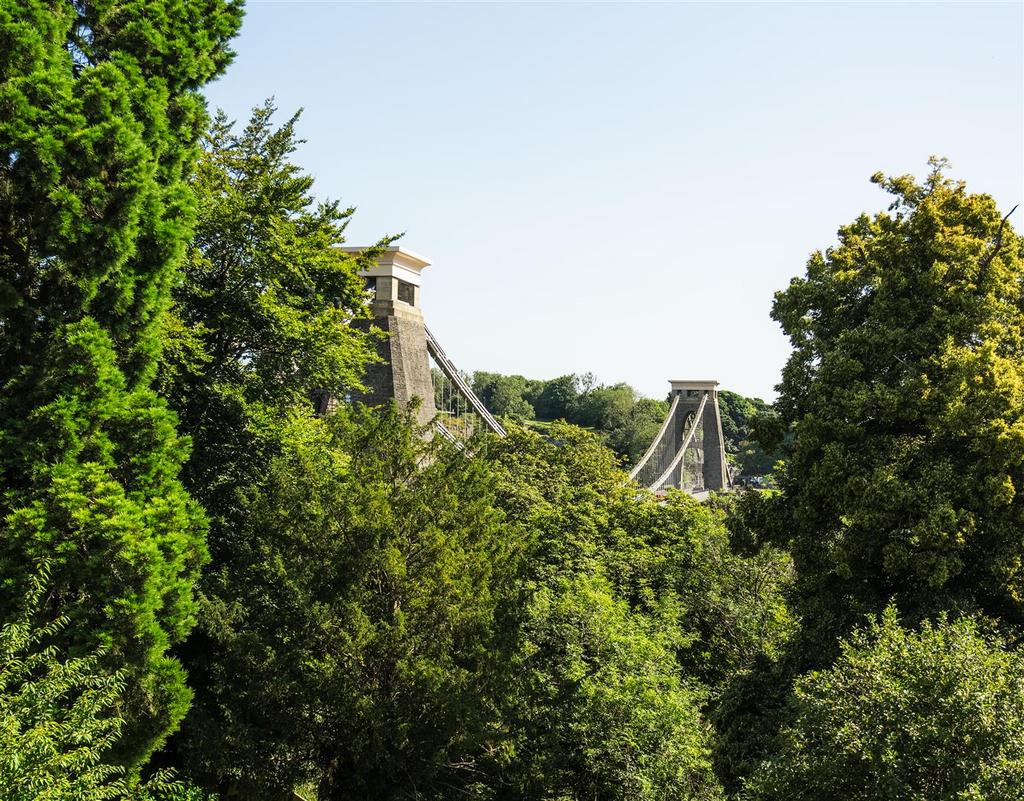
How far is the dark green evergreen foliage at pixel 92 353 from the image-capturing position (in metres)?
7.73

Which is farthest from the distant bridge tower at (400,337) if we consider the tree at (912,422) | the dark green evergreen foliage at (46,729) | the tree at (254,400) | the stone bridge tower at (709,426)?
the stone bridge tower at (709,426)

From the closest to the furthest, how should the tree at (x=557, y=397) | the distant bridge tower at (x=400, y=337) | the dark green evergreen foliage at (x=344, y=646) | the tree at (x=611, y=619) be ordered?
1. the tree at (x=611, y=619)
2. the dark green evergreen foliage at (x=344, y=646)
3. the distant bridge tower at (x=400, y=337)
4. the tree at (x=557, y=397)

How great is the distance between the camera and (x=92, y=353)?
8.05m

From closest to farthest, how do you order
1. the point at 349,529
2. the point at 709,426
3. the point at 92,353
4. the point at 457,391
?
the point at 92,353 → the point at 349,529 → the point at 457,391 → the point at 709,426

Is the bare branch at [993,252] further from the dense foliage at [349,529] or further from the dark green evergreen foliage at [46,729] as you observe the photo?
the dark green evergreen foliage at [46,729]

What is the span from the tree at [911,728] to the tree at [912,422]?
1.93 meters

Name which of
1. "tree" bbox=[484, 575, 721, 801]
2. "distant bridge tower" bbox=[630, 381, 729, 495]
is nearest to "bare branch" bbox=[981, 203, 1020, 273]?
"tree" bbox=[484, 575, 721, 801]

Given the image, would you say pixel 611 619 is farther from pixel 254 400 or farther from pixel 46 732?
pixel 46 732

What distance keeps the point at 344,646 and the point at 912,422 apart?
7352 mm

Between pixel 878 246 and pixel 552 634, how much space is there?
6540 mm

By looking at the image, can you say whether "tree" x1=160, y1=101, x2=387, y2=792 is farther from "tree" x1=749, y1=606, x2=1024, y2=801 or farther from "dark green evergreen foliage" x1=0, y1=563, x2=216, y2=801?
"tree" x1=749, y1=606, x2=1024, y2=801

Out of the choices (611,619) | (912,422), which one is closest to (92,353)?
(611,619)

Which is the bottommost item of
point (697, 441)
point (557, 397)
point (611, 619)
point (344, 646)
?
point (344, 646)

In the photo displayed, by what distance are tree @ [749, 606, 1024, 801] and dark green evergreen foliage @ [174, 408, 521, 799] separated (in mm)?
4308
